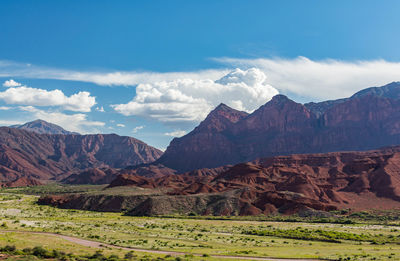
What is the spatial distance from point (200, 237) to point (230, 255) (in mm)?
21428

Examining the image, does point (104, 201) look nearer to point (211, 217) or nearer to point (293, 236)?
point (211, 217)

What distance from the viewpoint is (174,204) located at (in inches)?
5030

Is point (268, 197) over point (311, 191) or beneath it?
beneath

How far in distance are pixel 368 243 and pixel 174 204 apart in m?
71.0

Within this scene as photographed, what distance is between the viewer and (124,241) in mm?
57844

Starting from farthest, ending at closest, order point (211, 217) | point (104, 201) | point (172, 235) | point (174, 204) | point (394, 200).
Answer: point (394, 200) → point (104, 201) → point (174, 204) → point (211, 217) → point (172, 235)

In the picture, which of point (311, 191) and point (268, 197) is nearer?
point (268, 197)

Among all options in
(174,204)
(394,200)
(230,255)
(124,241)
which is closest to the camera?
(230,255)

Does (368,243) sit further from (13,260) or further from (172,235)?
(13,260)

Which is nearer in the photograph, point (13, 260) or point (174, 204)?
point (13, 260)

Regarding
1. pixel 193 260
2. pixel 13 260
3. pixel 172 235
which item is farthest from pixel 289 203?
pixel 13 260

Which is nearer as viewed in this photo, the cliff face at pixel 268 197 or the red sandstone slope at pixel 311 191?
the cliff face at pixel 268 197

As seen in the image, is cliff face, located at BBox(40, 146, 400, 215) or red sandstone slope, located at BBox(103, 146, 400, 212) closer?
cliff face, located at BBox(40, 146, 400, 215)

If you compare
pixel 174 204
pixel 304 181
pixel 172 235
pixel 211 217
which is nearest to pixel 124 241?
pixel 172 235
